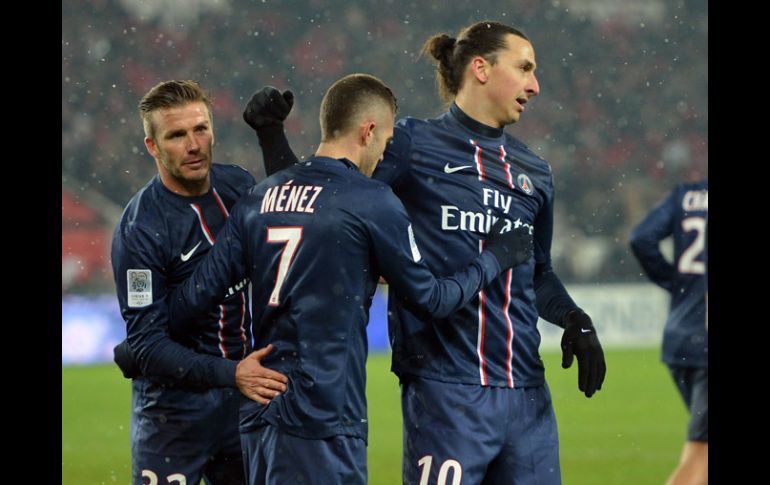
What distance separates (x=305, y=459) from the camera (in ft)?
9.70

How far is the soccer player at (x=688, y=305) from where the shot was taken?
5152 mm

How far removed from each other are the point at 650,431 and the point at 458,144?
20.4 ft

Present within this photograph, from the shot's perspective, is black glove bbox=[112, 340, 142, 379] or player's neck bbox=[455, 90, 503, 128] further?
player's neck bbox=[455, 90, 503, 128]

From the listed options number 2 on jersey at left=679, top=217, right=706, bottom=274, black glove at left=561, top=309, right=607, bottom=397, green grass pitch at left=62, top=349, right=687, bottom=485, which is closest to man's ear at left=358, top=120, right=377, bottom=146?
black glove at left=561, top=309, right=607, bottom=397

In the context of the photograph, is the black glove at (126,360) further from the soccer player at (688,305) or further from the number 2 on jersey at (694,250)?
the number 2 on jersey at (694,250)

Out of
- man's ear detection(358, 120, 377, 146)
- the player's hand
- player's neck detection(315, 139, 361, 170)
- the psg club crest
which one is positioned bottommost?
the player's hand

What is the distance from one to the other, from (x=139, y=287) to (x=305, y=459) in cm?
79

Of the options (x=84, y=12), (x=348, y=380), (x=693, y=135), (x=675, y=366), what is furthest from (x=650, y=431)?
(x=84, y=12)

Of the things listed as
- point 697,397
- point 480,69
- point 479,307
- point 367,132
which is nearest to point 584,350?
point 479,307

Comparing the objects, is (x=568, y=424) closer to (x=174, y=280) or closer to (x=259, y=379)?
(x=174, y=280)

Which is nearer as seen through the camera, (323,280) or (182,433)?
(323,280)

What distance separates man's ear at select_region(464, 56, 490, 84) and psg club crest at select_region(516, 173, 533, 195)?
0.34 metres

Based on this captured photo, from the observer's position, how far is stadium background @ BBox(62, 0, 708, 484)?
45.1ft

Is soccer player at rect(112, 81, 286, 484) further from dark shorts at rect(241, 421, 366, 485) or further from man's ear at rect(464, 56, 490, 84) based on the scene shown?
man's ear at rect(464, 56, 490, 84)
